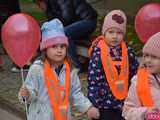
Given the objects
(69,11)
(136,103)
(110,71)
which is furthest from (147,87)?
(69,11)

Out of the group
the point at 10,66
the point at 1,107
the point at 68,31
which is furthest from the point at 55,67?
the point at 10,66

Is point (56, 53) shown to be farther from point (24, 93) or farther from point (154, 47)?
point (154, 47)

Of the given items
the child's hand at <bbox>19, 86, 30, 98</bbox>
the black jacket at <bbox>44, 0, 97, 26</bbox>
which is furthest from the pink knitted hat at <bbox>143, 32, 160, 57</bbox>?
the black jacket at <bbox>44, 0, 97, 26</bbox>

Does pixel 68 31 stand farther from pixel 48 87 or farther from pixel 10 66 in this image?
pixel 48 87

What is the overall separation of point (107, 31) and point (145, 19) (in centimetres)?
36

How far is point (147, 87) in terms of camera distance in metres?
3.95

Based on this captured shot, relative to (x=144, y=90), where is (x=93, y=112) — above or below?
below

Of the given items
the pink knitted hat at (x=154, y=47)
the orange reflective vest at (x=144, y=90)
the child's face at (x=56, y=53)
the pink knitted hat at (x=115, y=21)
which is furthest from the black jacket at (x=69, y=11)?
the orange reflective vest at (x=144, y=90)

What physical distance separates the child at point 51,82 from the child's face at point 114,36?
1.64 ft

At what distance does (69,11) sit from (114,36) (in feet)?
10.8

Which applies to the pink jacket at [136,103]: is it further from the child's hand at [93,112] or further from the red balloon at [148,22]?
the red balloon at [148,22]

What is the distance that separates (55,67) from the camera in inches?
189

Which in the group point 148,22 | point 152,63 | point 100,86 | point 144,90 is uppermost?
point 148,22

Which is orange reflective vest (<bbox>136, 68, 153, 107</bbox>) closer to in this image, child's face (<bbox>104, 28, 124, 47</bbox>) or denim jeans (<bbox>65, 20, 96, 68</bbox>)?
child's face (<bbox>104, 28, 124, 47</bbox>)
